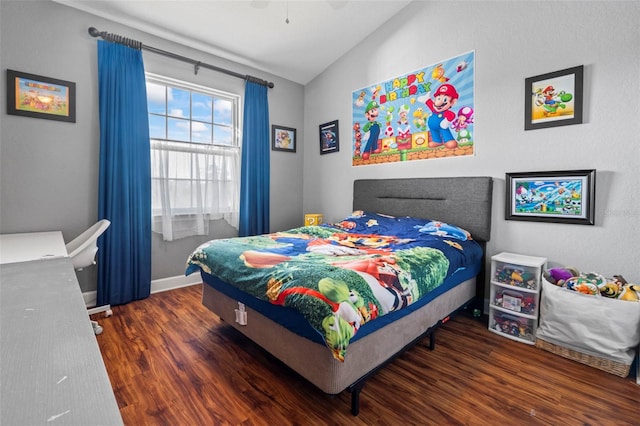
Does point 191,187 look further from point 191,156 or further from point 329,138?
point 329,138

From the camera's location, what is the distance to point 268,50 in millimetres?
3699

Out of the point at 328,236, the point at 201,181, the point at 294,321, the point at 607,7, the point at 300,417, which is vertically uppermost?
the point at 607,7

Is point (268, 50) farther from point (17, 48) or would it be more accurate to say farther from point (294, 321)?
point (294, 321)

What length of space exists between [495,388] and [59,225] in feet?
11.9

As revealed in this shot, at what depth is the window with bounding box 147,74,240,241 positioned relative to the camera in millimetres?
3271

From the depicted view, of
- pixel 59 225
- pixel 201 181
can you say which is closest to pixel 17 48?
pixel 59 225

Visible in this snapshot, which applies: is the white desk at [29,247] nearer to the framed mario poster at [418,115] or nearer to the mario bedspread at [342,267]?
the mario bedspread at [342,267]

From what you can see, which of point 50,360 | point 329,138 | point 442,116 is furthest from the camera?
point 329,138

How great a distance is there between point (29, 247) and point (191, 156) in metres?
1.90

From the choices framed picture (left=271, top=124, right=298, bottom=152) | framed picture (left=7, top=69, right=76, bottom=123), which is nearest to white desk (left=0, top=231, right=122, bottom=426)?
framed picture (left=7, top=69, right=76, bottom=123)

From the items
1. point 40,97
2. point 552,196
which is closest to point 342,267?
point 552,196

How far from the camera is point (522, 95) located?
256 centimetres

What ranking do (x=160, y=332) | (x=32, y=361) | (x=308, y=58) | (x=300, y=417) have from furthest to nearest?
(x=308, y=58), (x=160, y=332), (x=300, y=417), (x=32, y=361)

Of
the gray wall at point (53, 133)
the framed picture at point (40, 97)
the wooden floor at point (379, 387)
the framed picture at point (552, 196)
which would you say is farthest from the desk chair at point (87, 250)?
the framed picture at point (552, 196)
